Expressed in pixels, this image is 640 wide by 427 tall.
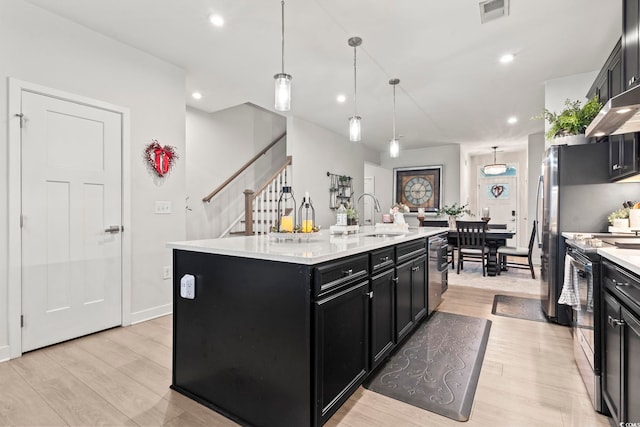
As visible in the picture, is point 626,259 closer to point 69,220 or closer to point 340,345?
point 340,345

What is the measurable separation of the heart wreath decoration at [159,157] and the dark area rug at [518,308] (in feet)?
12.8

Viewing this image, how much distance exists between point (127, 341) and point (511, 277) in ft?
17.9

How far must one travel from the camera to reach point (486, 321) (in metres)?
3.19

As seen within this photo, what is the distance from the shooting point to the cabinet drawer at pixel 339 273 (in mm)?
1495

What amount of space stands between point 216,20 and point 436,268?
3236mm

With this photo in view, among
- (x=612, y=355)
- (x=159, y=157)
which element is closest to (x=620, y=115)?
(x=612, y=355)

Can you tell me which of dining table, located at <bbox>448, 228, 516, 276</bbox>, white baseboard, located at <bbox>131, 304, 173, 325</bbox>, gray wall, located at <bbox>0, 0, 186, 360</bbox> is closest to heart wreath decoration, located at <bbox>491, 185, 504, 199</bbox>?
dining table, located at <bbox>448, 228, 516, 276</bbox>

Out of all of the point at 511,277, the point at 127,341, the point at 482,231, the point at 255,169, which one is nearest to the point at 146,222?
the point at 127,341

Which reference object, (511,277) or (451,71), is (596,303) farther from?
(511,277)

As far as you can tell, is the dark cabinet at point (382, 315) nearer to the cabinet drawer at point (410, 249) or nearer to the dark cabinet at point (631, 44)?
the cabinet drawer at point (410, 249)

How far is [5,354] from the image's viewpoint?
2363 mm

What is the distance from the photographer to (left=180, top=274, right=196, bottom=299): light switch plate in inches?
72.4

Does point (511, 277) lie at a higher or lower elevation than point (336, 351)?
lower

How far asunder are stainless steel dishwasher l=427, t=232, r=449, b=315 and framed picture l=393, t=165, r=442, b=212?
4.36 meters
